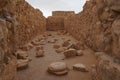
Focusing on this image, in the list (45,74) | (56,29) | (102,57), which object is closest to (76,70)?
(45,74)

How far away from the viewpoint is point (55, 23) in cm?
1358

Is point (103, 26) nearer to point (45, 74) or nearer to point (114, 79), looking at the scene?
point (114, 79)

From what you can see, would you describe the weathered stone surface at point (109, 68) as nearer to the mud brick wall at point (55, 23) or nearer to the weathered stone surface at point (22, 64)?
the weathered stone surface at point (22, 64)

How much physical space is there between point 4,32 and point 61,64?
6.50 feet

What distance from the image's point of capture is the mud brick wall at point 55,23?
13.5 meters

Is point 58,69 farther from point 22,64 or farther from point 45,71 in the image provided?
point 22,64

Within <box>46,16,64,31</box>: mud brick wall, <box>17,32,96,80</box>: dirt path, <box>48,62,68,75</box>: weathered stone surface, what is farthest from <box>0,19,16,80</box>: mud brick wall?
<box>46,16,64,31</box>: mud brick wall

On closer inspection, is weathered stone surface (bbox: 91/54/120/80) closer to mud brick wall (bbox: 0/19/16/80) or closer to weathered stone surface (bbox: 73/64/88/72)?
mud brick wall (bbox: 0/19/16/80)

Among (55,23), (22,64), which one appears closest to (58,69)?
(22,64)

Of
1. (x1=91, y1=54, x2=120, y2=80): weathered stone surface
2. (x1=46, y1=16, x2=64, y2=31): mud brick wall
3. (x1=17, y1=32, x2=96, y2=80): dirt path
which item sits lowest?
(x1=17, y1=32, x2=96, y2=80): dirt path

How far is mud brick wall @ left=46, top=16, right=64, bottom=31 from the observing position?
532 inches

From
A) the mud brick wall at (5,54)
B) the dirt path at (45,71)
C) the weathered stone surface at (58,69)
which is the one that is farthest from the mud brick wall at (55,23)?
the mud brick wall at (5,54)

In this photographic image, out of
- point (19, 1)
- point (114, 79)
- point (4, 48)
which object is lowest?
point (114, 79)

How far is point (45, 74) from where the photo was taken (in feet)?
11.3
